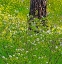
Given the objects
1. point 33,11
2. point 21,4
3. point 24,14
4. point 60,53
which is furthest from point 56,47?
point 21,4

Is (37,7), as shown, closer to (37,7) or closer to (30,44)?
(37,7)

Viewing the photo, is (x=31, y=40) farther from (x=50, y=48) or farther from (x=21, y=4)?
(x=21, y=4)

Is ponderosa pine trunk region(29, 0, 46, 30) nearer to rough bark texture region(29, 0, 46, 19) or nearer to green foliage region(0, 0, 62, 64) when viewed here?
rough bark texture region(29, 0, 46, 19)

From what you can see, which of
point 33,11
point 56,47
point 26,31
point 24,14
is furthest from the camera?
point 24,14

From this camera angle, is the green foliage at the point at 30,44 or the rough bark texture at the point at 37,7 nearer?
the green foliage at the point at 30,44

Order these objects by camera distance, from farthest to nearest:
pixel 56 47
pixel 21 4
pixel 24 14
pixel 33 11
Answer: pixel 21 4 → pixel 24 14 → pixel 33 11 → pixel 56 47

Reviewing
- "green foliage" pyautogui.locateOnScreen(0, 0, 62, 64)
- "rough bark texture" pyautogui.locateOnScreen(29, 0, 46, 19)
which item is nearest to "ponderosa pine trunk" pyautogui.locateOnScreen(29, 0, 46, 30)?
"rough bark texture" pyautogui.locateOnScreen(29, 0, 46, 19)

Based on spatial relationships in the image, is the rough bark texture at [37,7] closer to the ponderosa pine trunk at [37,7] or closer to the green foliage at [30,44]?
the ponderosa pine trunk at [37,7]

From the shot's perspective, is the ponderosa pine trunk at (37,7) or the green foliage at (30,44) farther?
the ponderosa pine trunk at (37,7)

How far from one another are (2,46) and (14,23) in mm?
793

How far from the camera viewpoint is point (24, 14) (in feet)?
46.7

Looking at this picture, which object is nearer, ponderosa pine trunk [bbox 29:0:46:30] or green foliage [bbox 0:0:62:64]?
green foliage [bbox 0:0:62:64]

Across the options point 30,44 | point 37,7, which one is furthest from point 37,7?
point 30,44

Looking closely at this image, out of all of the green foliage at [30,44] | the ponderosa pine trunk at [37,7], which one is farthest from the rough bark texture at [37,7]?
the green foliage at [30,44]
